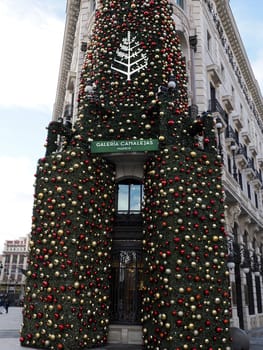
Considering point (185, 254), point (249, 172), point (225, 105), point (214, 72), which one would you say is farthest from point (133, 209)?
point (249, 172)

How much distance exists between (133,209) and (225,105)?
11.5m

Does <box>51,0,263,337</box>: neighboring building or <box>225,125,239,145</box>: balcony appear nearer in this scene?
<box>51,0,263,337</box>: neighboring building

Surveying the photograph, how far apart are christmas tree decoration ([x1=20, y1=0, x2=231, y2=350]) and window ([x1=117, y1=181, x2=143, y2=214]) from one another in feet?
2.20

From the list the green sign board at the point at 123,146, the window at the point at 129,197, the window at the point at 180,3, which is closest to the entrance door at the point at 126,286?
the window at the point at 129,197

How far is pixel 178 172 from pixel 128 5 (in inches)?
376

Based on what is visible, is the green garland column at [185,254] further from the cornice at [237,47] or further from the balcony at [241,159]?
the cornice at [237,47]

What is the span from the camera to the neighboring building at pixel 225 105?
17656mm

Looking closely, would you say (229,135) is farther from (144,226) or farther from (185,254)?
(185,254)

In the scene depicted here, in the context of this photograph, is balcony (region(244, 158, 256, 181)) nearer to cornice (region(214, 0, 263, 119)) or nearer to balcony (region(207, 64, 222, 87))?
balcony (region(207, 64, 222, 87))

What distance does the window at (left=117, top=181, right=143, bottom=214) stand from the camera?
13664 millimetres

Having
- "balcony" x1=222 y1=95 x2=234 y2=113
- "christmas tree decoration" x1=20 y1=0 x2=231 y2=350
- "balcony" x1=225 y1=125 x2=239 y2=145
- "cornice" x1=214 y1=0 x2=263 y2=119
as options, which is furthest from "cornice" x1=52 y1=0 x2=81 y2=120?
"balcony" x1=225 y1=125 x2=239 y2=145

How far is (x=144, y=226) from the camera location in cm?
1230

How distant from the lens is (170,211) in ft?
35.0

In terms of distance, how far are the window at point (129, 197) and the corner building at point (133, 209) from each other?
0.04 m
